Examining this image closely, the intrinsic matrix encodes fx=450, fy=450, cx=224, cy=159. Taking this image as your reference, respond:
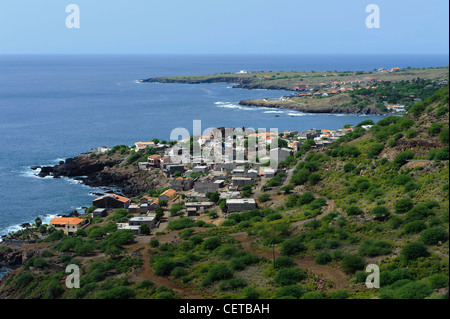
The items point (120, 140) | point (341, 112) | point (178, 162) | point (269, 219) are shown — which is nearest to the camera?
point (269, 219)

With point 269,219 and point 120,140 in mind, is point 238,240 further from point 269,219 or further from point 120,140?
point 120,140

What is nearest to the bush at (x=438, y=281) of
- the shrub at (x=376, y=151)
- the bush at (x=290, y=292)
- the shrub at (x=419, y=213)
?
the bush at (x=290, y=292)

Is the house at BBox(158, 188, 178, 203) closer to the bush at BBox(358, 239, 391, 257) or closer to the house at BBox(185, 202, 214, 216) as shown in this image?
the house at BBox(185, 202, 214, 216)

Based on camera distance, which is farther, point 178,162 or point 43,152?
point 43,152

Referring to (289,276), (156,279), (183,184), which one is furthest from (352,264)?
(183,184)

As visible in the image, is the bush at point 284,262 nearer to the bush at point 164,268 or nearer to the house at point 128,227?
the bush at point 164,268
